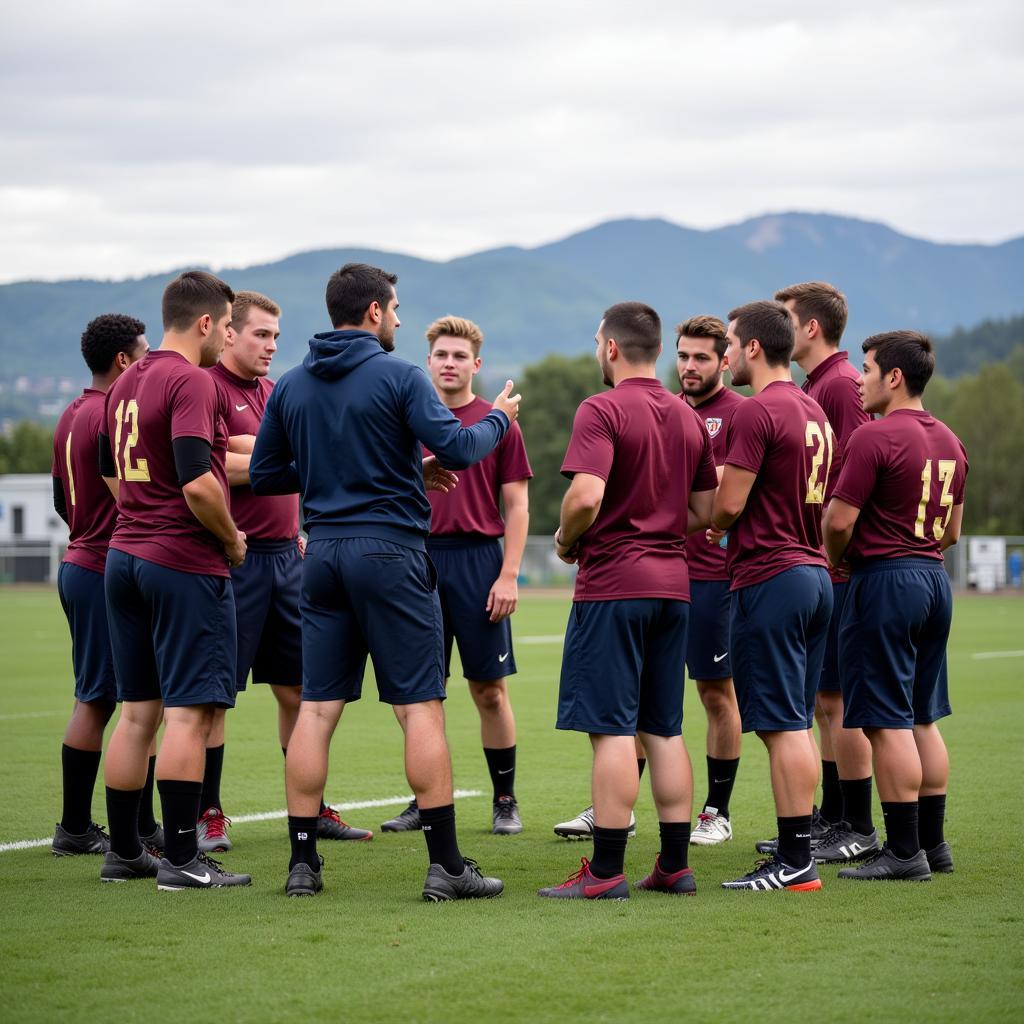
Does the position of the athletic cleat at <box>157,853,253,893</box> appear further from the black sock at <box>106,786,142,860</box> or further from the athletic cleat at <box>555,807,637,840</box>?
the athletic cleat at <box>555,807,637,840</box>

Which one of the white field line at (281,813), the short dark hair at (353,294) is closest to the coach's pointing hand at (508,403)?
the short dark hair at (353,294)

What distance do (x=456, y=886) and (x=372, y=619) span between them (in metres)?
1.18

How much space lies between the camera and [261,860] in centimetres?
690

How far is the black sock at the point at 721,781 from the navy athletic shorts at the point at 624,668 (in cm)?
152

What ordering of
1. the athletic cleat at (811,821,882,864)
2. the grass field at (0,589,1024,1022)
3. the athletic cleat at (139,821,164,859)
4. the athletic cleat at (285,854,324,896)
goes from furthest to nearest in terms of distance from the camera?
the athletic cleat at (139,821,164,859)
the athletic cleat at (811,821,882,864)
the athletic cleat at (285,854,324,896)
the grass field at (0,589,1024,1022)

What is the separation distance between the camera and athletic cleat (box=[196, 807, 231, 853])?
7.22 metres

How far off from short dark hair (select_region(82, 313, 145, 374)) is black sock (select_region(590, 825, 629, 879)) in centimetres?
346

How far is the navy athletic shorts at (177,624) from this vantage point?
6.14 meters

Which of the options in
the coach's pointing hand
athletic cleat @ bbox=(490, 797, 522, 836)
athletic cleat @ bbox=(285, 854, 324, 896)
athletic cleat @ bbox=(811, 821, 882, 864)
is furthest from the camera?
athletic cleat @ bbox=(490, 797, 522, 836)

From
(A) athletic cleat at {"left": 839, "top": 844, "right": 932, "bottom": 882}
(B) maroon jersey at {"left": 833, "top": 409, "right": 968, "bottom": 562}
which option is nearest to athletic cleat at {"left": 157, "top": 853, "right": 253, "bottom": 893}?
(A) athletic cleat at {"left": 839, "top": 844, "right": 932, "bottom": 882}

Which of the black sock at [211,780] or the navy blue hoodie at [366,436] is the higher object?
the navy blue hoodie at [366,436]

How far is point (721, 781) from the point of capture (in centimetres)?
751

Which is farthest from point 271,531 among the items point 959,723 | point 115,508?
point 959,723

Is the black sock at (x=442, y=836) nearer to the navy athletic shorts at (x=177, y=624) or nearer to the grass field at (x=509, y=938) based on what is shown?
the grass field at (x=509, y=938)
